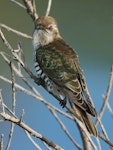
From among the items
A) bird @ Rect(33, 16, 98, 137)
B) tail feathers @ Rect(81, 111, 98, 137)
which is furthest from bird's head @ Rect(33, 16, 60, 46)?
tail feathers @ Rect(81, 111, 98, 137)

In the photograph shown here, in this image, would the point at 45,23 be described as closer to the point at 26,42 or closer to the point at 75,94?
the point at 75,94

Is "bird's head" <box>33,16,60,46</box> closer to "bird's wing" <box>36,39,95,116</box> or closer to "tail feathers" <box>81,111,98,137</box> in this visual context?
"bird's wing" <box>36,39,95,116</box>

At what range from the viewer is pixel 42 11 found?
21.2 ft

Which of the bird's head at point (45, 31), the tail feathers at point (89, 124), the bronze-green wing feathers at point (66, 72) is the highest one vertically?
the bird's head at point (45, 31)

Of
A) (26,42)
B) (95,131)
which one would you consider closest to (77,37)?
(26,42)

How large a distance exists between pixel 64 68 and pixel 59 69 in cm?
2

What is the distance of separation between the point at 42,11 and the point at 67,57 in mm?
3592

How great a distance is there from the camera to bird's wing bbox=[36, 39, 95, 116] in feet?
9.04

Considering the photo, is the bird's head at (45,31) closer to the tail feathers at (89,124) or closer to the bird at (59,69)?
the bird at (59,69)

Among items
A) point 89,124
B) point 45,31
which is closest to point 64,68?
point 45,31

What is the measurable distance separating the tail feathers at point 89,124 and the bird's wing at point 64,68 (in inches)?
3.0

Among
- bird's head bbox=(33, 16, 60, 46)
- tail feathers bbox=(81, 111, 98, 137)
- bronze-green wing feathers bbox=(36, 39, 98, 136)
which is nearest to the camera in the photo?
tail feathers bbox=(81, 111, 98, 137)

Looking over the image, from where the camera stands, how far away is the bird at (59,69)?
2645mm

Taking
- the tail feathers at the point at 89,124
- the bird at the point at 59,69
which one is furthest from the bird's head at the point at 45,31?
the tail feathers at the point at 89,124
